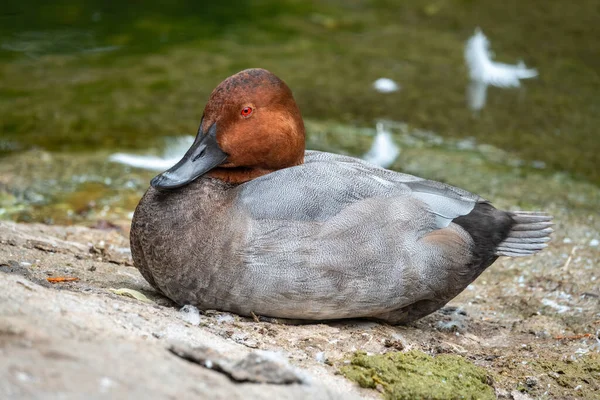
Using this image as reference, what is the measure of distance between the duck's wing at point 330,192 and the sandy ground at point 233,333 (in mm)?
561

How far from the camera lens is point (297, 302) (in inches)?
149

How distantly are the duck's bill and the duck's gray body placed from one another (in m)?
0.06

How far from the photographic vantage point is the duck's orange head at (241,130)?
401 centimetres

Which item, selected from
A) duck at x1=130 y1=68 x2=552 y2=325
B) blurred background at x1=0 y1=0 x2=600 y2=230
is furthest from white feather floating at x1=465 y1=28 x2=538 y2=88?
duck at x1=130 y1=68 x2=552 y2=325

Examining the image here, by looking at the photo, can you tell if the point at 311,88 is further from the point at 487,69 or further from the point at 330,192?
the point at 330,192

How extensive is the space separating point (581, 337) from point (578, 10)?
8.85m

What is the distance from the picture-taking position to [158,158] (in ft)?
22.9

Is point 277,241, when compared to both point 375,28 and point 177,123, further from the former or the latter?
point 375,28

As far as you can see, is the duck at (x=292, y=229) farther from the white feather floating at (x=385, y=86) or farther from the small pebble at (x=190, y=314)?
the white feather floating at (x=385, y=86)

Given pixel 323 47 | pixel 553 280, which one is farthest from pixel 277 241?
pixel 323 47

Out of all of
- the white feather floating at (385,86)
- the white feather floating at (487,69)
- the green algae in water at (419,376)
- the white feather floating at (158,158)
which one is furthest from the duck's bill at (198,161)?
the white feather floating at (487,69)

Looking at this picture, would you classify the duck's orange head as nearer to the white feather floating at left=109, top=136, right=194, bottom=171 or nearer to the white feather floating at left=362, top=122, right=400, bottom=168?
the white feather floating at left=109, top=136, right=194, bottom=171

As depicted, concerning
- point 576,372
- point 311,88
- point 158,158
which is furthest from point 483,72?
point 576,372

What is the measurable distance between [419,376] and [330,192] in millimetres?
993
